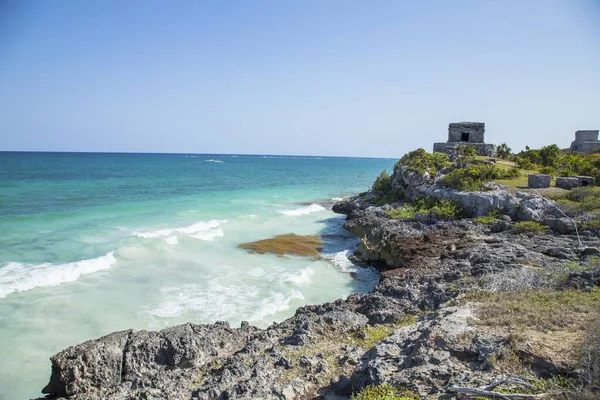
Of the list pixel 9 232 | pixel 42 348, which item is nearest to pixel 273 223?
pixel 9 232

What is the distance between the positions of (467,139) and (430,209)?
18215 mm

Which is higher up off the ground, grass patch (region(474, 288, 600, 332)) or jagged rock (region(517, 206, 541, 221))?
jagged rock (region(517, 206, 541, 221))

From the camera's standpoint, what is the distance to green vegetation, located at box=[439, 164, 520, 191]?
2405 cm

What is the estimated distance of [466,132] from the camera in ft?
126

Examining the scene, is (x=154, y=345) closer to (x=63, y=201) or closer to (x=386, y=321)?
(x=386, y=321)

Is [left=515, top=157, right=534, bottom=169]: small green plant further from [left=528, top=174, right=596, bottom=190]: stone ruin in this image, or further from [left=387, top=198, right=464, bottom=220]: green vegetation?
[left=387, top=198, right=464, bottom=220]: green vegetation

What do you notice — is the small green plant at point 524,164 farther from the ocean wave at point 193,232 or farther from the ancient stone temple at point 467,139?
the ocean wave at point 193,232

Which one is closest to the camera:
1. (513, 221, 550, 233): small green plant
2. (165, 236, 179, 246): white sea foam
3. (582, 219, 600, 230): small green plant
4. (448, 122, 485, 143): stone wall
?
(582, 219, 600, 230): small green plant

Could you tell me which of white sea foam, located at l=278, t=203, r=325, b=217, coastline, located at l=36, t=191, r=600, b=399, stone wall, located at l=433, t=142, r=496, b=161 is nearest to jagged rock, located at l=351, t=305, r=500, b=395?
coastline, located at l=36, t=191, r=600, b=399

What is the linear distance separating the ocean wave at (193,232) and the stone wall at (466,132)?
2446 cm

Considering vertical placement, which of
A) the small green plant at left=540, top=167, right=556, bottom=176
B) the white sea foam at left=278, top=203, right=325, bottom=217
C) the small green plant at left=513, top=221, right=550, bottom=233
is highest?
the small green plant at left=540, top=167, right=556, bottom=176

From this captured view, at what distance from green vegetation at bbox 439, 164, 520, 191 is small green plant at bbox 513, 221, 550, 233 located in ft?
17.2

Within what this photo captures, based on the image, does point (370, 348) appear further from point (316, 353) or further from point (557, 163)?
point (557, 163)

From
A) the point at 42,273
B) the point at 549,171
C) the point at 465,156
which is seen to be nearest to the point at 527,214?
the point at 465,156
